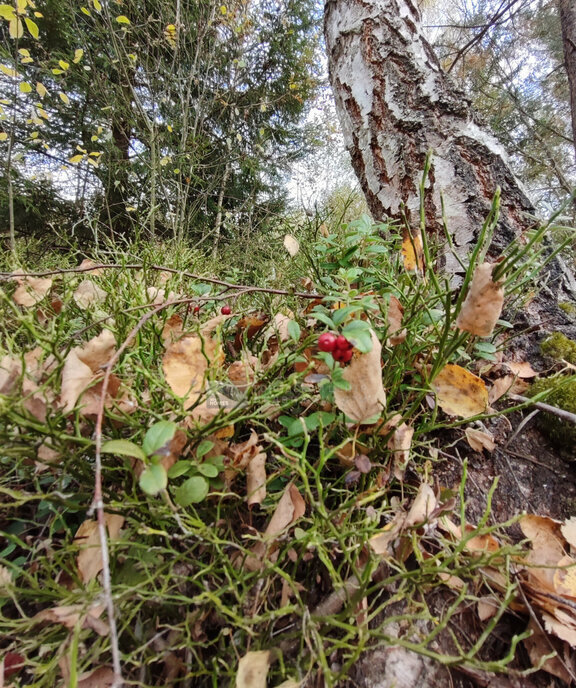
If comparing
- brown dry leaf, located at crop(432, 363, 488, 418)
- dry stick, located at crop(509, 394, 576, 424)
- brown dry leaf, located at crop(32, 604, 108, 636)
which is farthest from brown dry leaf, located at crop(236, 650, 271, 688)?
dry stick, located at crop(509, 394, 576, 424)

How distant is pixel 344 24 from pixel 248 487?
1848 millimetres

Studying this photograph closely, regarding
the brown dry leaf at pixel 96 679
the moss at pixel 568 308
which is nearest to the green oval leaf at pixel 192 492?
the brown dry leaf at pixel 96 679

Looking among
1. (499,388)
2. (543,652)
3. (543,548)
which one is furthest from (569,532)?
(499,388)

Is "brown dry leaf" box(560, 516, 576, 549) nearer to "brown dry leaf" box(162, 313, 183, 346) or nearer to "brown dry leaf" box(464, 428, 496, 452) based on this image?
"brown dry leaf" box(464, 428, 496, 452)

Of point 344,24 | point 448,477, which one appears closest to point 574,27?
point 344,24

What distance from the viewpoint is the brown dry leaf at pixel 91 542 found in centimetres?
49

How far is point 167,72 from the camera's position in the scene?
130 inches

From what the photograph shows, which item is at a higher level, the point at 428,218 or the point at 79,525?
the point at 428,218

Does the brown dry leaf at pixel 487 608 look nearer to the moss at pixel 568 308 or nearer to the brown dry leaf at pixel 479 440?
the brown dry leaf at pixel 479 440

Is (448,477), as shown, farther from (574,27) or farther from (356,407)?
(574,27)

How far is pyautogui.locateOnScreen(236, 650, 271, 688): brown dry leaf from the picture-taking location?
404 millimetres

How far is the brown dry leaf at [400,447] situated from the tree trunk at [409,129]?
2.14 feet

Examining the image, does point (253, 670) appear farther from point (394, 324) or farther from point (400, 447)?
point (394, 324)

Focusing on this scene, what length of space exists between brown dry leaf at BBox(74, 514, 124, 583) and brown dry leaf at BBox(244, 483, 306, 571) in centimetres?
20
